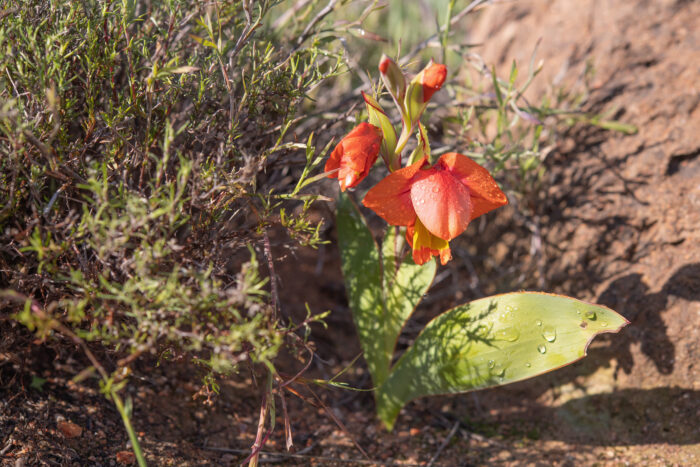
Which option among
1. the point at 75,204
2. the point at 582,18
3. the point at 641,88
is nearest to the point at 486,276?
the point at 641,88

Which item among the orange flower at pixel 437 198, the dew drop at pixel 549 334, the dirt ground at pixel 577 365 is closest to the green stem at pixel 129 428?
the dirt ground at pixel 577 365

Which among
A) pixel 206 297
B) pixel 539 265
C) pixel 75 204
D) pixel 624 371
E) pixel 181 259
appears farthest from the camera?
pixel 539 265

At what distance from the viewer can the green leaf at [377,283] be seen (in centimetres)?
123

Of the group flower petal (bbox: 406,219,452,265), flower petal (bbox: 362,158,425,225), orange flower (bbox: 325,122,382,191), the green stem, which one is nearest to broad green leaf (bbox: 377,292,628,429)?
flower petal (bbox: 406,219,452,265)

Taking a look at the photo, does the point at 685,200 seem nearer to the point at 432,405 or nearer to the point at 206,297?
the point at 432,405

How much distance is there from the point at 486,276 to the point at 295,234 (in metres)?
1.07

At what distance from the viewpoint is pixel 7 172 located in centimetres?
100

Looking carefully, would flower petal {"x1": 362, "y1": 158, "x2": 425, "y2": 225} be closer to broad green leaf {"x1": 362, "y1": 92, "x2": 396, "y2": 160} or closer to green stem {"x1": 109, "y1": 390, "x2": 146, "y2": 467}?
broad green leaf {"x1": 362, "y1": 92, "x2": 396, "y2": 160}

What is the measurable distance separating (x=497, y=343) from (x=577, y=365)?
505mm

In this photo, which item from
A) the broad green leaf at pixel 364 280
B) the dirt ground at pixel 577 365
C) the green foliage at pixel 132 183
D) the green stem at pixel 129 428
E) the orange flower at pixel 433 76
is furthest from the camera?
the broad green leaf at pixel 364 280

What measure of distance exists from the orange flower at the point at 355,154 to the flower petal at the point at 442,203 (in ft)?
0.33

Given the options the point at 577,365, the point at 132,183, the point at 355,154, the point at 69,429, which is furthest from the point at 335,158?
the point at 577,365

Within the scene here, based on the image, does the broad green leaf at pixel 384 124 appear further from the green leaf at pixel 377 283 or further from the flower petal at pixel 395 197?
the green leaf at pixel 377 283

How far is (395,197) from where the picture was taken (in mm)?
941
